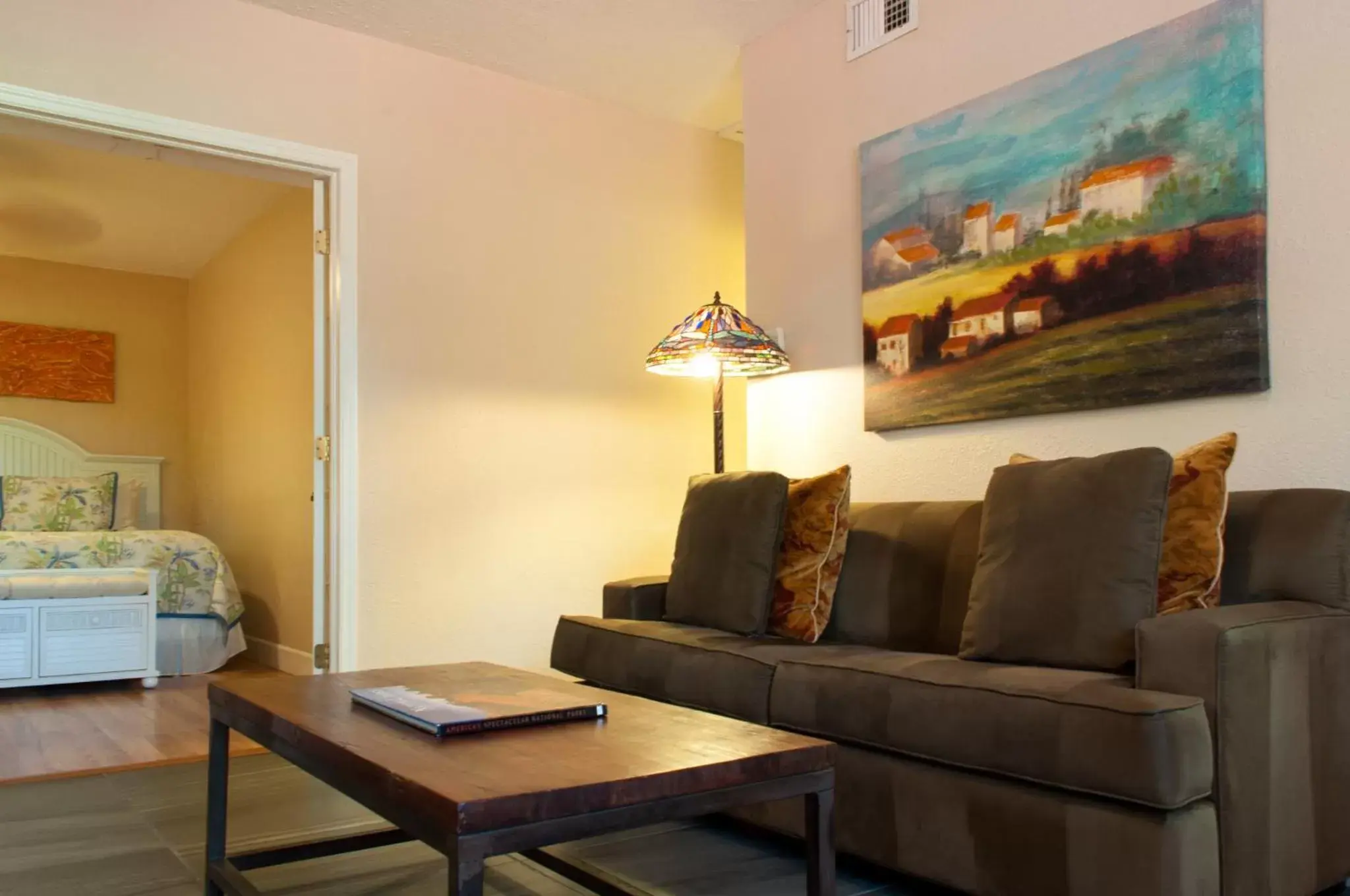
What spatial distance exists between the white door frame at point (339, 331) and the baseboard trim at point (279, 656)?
134cm

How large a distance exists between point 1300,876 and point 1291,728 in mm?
268

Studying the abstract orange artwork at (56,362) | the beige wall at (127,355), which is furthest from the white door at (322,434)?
the abstract orange artwork at (56,362)

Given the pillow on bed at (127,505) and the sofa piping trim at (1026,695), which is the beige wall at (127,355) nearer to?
the pillow on bed at (127,505)

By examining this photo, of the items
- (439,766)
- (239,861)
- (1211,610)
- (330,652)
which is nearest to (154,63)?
(330,652)

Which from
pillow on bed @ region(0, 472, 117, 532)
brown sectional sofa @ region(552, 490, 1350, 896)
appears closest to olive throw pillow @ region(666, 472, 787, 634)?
brown sectional sofa @ region(552, 490, 1350, 896)

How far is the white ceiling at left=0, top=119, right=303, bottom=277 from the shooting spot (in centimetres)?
547

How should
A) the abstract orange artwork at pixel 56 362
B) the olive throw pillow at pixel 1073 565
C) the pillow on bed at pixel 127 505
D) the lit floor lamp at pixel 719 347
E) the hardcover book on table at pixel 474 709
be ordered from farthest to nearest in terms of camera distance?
the abstract orange artwork at pixel 56 362 < the pillow on bed at pixel 127 505 < the lit floor lamp at pixel 719 347 < the olive throw pillow at pixel 1073 565 < the hardcover book on table at pixel 474 709

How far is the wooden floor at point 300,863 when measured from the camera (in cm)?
216

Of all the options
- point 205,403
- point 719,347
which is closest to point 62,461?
point 205,403

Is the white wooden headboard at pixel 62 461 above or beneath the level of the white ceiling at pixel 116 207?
beneath

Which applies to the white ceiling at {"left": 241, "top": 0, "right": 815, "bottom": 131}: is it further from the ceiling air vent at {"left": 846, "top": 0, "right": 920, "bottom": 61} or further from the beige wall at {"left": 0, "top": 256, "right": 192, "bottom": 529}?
the beige wall at {"left": 0, "top": 256, "right": 192, "bottom": 529}

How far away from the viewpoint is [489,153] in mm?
4332

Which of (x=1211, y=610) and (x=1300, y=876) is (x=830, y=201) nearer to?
(x=1211, y=610)

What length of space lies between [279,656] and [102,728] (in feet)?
5.54
